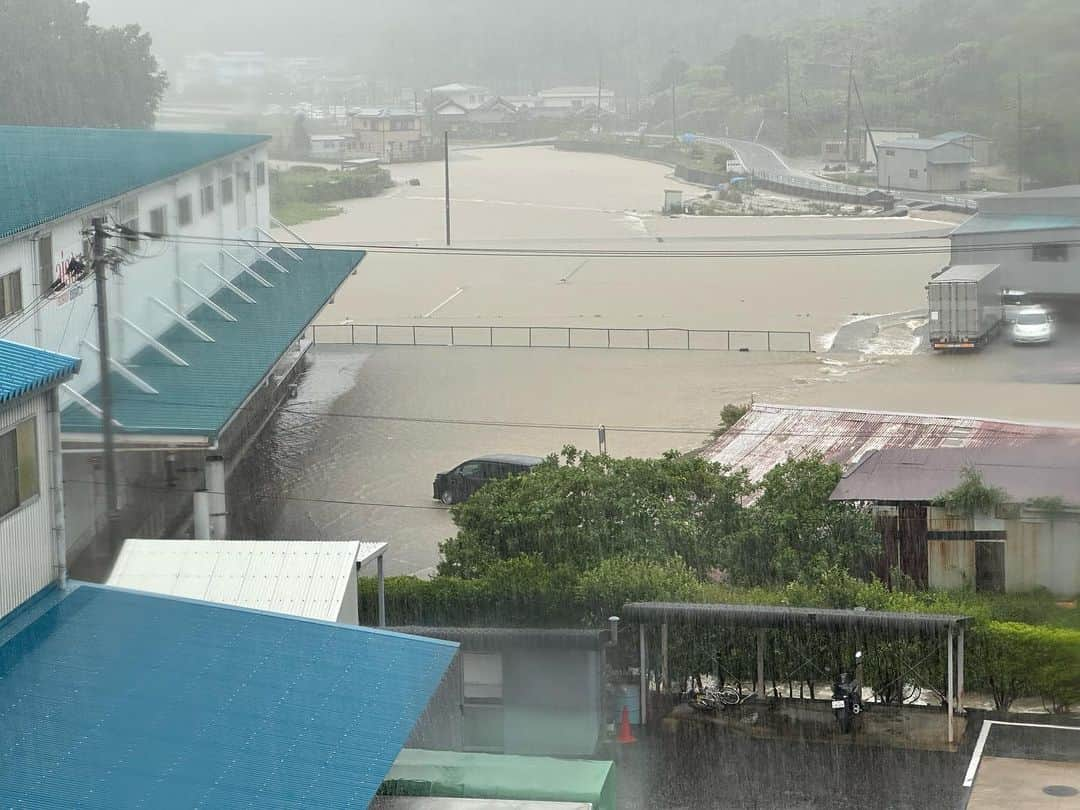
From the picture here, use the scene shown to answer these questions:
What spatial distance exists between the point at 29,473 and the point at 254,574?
0.52 m

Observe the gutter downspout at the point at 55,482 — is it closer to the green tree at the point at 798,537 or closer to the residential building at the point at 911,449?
the green tree at the point at 798,537

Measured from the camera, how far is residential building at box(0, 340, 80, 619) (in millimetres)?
2182

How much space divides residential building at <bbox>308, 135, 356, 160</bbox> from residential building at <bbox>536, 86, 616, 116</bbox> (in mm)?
5510

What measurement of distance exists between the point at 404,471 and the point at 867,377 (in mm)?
2908

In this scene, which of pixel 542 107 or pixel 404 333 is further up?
pixel 542 107

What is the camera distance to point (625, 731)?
289 centimetres

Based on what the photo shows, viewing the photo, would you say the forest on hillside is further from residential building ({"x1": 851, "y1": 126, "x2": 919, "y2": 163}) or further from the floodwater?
the floodwater

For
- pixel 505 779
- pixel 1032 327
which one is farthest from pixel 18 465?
pixel 1032 327

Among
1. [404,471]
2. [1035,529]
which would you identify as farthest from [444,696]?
[404,471]

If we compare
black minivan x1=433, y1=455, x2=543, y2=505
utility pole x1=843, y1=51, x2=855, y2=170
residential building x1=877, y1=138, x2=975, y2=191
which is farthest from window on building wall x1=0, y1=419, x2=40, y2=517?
utility pole x1=843, y1=51, x2=855, y2=170

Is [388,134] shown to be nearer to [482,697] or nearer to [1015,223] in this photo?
[1015,223]

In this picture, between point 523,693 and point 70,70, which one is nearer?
point 523,693

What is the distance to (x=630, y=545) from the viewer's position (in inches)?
139

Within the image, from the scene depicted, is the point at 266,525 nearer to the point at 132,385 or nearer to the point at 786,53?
the point at 132,385
